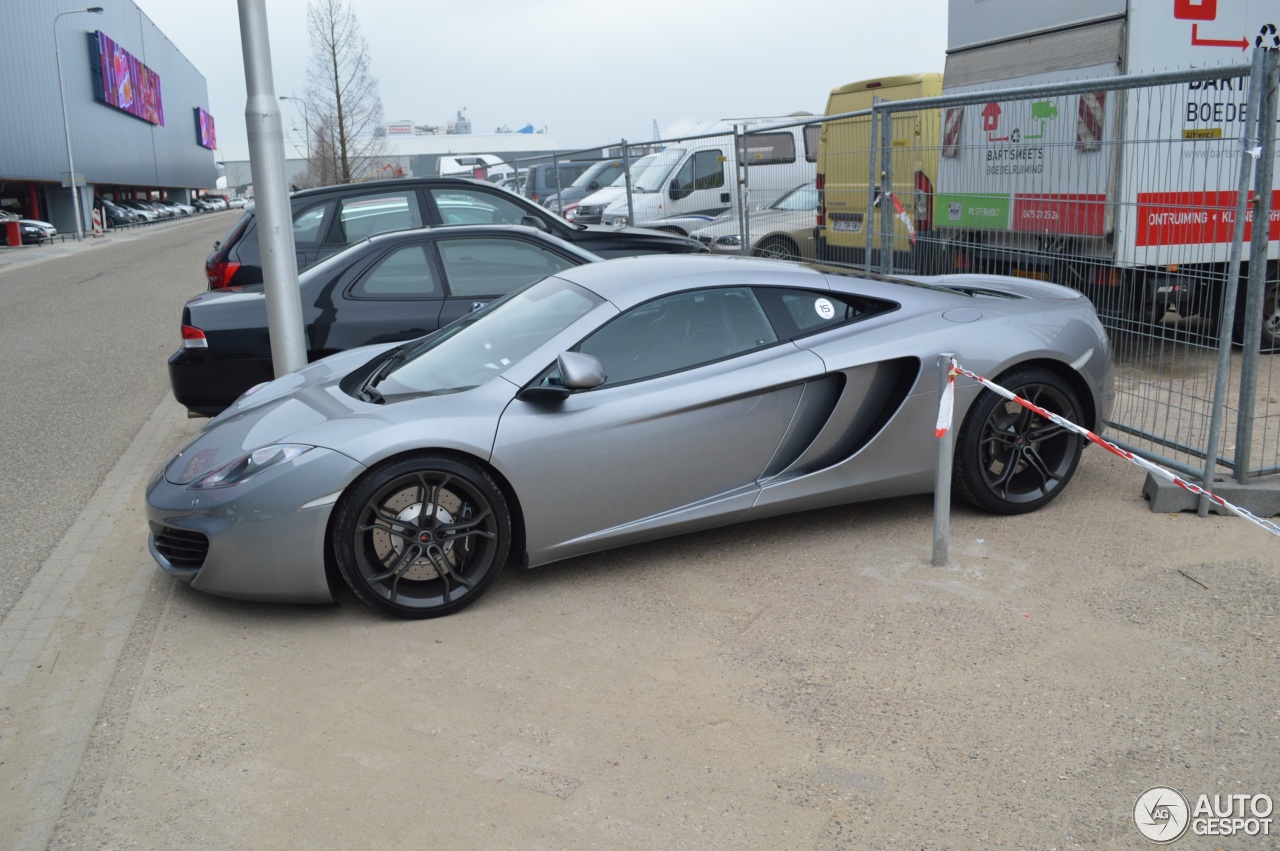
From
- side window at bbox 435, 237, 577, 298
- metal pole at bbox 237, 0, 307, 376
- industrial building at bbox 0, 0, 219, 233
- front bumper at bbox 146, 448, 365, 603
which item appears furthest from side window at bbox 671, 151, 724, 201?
industrial building at bbox 0, 0, 219, 233

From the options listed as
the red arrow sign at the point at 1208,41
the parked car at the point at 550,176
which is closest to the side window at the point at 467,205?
the red arrow sign at the point at 1208,41

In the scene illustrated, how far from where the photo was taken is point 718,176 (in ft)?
43.7

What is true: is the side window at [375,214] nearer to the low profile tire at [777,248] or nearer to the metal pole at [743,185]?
the metal pole at [743,185]

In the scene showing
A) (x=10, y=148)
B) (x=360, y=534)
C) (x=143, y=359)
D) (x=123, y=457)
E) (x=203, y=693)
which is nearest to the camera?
(x=203, y=693)

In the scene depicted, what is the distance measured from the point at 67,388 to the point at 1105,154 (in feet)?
27.6

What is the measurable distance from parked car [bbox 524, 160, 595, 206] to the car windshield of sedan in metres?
15.2

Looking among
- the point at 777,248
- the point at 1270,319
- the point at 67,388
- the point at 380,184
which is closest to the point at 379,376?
→ the point at 380,184

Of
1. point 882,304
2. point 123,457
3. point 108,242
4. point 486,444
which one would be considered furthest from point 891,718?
point 108,242

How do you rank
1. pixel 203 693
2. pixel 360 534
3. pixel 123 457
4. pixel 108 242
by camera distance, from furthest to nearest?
pixel 108 242
pixel 123 457
pixel 360 534
pixel 203 693

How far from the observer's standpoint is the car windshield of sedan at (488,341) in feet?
15.6

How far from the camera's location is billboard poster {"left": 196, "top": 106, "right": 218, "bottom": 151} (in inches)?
4331

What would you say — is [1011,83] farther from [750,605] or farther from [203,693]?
[203,693]

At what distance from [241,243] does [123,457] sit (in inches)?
106

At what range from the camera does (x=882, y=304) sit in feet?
16.8
